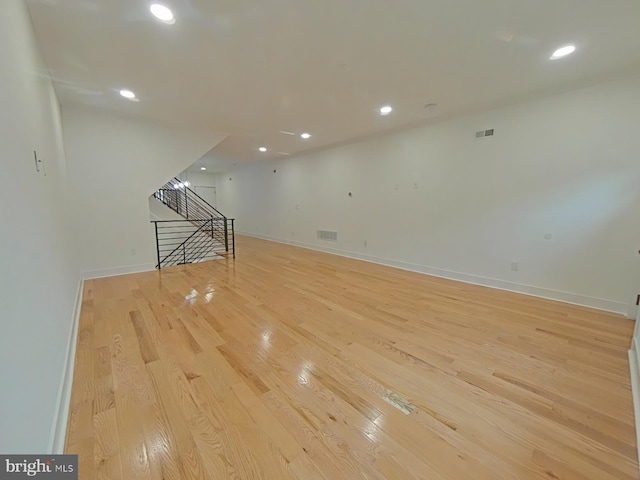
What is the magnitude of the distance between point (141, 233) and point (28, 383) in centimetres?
419

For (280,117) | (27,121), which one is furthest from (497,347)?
(280,117)

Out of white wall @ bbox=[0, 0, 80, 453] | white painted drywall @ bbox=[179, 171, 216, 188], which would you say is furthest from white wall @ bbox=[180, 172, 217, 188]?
white wall @ bbox=[0, 0, 80, 453]

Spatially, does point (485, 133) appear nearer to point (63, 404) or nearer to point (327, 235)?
point (327, 235)

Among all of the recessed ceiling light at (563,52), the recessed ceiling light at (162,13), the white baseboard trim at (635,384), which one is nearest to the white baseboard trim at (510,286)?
the white baseboard trim at (635,384)

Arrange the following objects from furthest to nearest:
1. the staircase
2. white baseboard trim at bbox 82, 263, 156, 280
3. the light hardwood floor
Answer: the staircase
white baseboard trim at bbox 82, 263, 156, 280
the light hardwood floor

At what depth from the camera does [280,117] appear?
165 inches

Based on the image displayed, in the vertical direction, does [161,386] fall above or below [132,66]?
below

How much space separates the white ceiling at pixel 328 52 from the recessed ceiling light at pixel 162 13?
1.9 inches

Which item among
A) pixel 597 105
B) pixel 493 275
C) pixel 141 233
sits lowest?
pixel 493 275

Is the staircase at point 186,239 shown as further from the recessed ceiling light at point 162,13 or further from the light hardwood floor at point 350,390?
the recessed ceiling light at point 162,13

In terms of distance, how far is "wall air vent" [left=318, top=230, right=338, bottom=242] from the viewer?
650cm

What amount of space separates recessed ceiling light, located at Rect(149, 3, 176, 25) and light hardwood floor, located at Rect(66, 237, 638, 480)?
104 inches

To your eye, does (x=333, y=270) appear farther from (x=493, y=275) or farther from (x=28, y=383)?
(x=28, y=383)

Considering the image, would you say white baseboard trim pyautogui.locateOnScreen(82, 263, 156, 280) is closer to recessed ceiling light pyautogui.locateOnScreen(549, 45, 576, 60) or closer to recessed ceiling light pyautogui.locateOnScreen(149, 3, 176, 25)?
recessed ceiling light pyautogui.locateOnScreen(149, 3, 176, 25)
